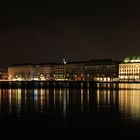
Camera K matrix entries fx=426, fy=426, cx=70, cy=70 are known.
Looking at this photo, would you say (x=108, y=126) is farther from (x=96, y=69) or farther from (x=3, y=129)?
(x=96, y=69)

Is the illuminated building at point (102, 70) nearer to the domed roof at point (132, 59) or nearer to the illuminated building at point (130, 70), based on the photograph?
the illuminated building at point (130, 70)

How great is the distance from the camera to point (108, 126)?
24344mm

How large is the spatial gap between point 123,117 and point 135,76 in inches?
5636

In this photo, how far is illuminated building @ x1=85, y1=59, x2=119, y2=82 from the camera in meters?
181

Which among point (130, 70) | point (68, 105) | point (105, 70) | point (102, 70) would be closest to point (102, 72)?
point (102, 70)

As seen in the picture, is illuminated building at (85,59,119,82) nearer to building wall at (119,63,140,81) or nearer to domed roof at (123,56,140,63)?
building wall at (119,63,140,81)

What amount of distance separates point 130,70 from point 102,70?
1420 cm

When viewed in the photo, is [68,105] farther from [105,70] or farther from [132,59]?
[132,59]

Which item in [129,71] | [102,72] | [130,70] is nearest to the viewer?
[129,71]

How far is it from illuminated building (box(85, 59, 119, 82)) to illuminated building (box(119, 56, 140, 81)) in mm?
2886

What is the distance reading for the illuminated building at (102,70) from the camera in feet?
593

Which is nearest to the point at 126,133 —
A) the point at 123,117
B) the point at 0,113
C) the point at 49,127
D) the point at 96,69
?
the point at 49,127

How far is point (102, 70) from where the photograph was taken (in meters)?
185

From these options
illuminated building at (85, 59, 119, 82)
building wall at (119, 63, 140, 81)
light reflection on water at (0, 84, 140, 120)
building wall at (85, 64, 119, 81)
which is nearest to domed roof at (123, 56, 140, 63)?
building wall at (119, 63, 140, 81)
